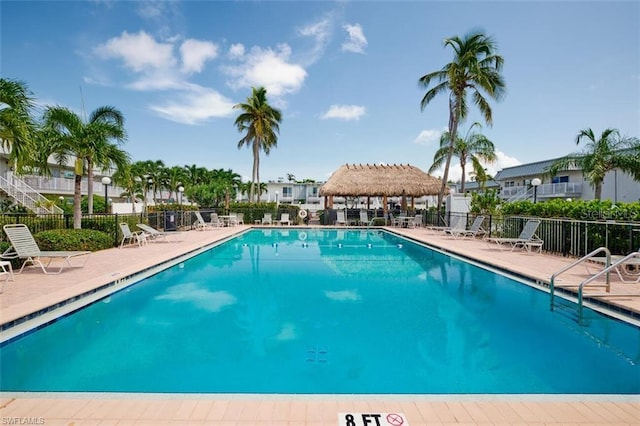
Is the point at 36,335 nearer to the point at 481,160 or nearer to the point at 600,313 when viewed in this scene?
the point at 600,313

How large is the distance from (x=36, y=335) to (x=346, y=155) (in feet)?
105

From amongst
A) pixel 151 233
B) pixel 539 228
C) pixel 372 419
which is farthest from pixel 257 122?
pixel 372 419

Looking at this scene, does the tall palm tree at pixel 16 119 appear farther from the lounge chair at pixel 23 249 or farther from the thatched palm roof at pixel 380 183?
the thatched palm roof at pixel 380 183

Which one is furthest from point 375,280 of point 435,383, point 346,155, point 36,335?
point 346,155

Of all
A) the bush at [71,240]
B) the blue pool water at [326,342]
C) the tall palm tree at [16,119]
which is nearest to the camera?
the blue pool water at [326,342]

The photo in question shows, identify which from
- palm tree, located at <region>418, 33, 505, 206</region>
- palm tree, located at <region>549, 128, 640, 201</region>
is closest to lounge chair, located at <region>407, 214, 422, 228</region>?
palm tree, located at <region>418, 33, 505, 206</region>

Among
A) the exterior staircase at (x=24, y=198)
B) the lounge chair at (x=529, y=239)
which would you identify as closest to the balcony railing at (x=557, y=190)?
the lounge chair at (x=529, y=239)

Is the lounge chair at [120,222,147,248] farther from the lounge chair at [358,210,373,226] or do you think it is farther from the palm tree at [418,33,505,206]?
the palm tree at [418,33,505,206]

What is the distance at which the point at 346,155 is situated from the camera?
34906 mm

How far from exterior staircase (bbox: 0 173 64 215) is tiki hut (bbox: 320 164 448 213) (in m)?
15.6

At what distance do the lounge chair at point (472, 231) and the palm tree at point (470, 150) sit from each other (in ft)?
33.4

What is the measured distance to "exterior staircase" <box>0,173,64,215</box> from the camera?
1785 cm

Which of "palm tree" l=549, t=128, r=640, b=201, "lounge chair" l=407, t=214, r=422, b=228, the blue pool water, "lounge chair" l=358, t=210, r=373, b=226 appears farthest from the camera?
"lounge chair" l=358, t=210, r=373, b=226

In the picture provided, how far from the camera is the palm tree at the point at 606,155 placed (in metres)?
19.2
